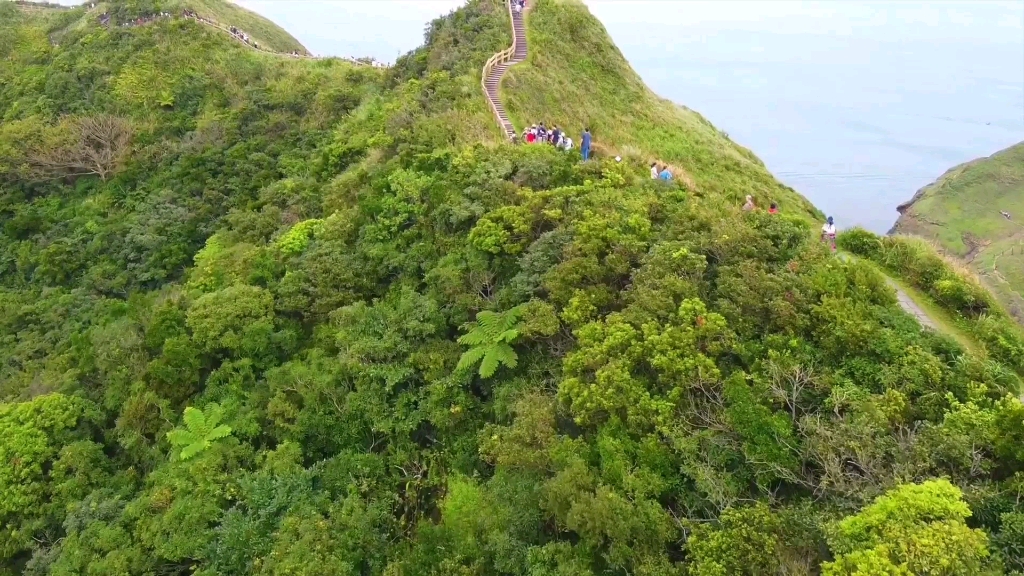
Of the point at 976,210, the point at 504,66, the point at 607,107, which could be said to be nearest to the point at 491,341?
the point at 504,66

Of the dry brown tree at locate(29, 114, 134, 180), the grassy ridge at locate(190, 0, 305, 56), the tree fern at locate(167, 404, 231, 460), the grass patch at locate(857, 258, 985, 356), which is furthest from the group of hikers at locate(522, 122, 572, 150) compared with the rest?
the grassy ridge at locate(190, 0, 305, 56)

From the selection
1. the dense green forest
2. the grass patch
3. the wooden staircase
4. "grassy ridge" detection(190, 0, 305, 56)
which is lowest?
the dense green forest

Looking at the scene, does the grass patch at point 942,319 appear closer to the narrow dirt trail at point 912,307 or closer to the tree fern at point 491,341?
the narrow dirt trail at point 912,307

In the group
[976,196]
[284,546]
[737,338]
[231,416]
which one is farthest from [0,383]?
[976,196]

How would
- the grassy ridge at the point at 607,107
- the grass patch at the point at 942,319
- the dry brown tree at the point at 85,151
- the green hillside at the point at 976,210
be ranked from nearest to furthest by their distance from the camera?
1. the grass patch at the point at 942,319
2. the grassy ridge at the point at 607,107
3. the dry brown tree at the point at 85,151
4. the green hillside at the point at 976,210

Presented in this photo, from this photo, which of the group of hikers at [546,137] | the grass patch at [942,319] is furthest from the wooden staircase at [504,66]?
the grass patch at [942,319]

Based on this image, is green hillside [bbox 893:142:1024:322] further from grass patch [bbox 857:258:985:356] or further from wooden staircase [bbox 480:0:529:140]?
wooden staircase [bbox 480:0:529:140]

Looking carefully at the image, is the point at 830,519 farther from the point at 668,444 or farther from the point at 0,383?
the point at 0,383
